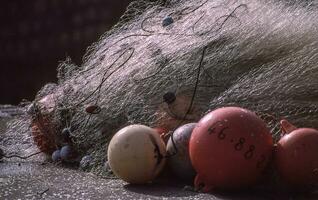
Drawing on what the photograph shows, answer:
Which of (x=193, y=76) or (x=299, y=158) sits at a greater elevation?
(x=193, y=76)

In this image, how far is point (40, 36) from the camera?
13195mm

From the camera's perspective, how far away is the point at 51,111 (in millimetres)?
5977

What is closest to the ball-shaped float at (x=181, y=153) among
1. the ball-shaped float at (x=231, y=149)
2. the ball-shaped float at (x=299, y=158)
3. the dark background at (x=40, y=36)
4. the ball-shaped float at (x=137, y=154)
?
the ball-shaped float at (x=137, y=154)

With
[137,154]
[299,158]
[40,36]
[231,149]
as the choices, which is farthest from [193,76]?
[40,36]

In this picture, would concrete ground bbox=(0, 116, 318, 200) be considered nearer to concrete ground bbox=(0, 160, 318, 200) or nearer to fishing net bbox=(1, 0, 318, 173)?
concrete ground bbox=(0, 160, 318, 200)

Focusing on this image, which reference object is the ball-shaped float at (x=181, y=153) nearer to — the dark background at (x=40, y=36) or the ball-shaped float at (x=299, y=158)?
the ball-shaped float at (x=299, y=158)

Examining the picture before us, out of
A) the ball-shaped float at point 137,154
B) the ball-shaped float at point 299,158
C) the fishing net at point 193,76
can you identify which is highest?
the fishing net at point 193,76

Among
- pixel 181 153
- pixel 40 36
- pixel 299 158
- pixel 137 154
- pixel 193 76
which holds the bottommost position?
pixel 299 158

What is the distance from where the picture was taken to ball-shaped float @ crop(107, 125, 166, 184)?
4738 mm

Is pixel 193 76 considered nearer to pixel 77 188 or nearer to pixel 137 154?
pixel 137 154

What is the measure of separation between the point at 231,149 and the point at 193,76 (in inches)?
40.8

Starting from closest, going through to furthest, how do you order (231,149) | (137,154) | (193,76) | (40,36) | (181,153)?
(231,149)
(137,154)
(181,153)
(193,76)
(40,36)

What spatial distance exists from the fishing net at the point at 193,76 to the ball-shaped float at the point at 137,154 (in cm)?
46

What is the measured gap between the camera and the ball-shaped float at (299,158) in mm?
4391
